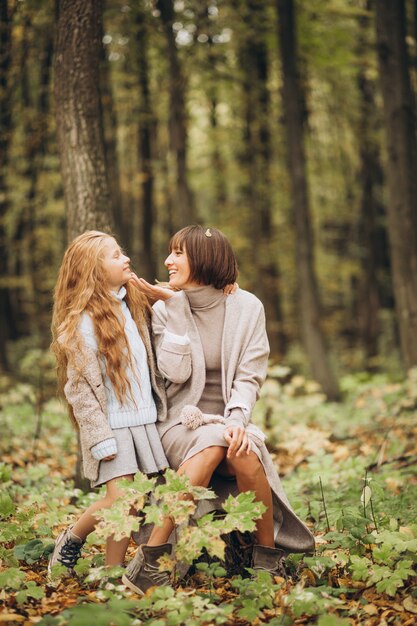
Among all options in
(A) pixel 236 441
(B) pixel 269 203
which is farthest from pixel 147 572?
(B) pixel 269 203

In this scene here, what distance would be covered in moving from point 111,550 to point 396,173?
6.81m

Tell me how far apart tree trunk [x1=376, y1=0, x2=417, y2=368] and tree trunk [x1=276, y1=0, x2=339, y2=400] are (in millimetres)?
2238

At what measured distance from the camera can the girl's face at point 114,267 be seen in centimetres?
364

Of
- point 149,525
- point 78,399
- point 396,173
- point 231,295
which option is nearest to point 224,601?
point 149,525

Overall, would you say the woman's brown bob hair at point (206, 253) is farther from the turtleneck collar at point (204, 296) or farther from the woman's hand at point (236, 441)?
the woman's hand at point (236, 441)

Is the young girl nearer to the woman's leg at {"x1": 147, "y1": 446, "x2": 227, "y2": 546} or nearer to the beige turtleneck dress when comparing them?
the beige turtleneck dress

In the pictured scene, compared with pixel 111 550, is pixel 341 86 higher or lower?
higher

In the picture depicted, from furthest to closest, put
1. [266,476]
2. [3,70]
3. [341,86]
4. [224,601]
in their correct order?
[341,86], [3,70], [266,476], [224,601]

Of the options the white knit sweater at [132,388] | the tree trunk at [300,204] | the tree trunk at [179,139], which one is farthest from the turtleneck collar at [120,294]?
the tree trunk at [300,204]

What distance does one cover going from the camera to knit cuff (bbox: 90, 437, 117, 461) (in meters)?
3.29

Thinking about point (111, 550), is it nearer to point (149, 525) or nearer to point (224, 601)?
point (149, 525)

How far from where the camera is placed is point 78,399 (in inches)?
131

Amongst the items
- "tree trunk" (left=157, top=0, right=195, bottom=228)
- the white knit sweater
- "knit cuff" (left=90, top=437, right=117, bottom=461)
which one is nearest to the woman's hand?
the white knit sweater

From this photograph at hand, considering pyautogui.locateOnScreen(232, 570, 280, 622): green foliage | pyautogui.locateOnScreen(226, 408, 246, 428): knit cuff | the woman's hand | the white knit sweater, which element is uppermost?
the white knit sweater
